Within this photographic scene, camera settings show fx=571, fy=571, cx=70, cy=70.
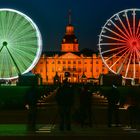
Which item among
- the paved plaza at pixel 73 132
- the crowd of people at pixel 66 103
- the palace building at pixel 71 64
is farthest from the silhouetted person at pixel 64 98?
the palace building at pixel 71 64

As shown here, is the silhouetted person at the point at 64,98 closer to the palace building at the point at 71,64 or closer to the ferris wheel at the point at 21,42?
the ferris wheel at the point at 21,42

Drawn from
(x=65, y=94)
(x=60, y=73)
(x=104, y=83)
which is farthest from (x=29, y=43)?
(x=60, y=73)

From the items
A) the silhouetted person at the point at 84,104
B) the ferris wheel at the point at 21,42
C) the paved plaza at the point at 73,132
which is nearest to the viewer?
the paved plaza at the point at 73,132

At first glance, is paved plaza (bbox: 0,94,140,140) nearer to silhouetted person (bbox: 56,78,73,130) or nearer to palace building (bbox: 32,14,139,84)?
silhouetted person (bbox: 56,78,73,130)

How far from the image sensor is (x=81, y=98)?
20.3 metres

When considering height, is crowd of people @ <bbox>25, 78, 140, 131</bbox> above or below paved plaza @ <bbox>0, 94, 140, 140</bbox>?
above

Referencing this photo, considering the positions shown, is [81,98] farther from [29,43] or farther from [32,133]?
[29,43]

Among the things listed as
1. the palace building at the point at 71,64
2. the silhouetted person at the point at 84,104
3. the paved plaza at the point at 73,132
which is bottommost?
the paved plaza at the point at 73,132

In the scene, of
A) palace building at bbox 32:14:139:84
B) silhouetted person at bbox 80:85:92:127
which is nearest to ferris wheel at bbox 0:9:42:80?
silhouetted person at bbox 80:85:92:127

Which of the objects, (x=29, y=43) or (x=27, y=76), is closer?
(x=29, y=43)

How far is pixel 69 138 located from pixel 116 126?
4393 mm

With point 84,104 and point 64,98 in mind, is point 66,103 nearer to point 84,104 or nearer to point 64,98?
point 64,98

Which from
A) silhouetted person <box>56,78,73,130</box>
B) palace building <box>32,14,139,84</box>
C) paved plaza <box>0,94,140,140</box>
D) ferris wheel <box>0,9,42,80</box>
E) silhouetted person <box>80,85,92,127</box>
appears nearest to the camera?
paved plaza <box>0,94,140,140</box>

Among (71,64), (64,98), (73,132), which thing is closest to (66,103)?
(64,98)
